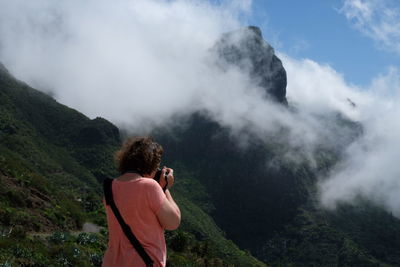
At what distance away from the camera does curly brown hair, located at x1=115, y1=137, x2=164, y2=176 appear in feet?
12.5

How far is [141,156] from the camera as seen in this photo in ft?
12.4

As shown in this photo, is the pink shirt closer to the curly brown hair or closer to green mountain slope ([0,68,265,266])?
the curly brown hair

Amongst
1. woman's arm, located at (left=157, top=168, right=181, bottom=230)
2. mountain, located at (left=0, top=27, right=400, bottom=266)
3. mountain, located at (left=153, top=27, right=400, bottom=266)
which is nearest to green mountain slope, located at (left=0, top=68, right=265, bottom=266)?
mountain, located at (left=0, top=27, right=400, bottom=266)

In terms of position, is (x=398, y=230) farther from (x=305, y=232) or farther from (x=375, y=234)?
(x=305, y=232)

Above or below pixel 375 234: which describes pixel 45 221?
below

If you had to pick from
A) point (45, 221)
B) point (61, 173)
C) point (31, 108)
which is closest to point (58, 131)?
point (31, 108)

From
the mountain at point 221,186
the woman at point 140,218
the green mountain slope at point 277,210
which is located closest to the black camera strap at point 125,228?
the woman at point 140,218

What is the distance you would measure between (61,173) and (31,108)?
32.4 metres

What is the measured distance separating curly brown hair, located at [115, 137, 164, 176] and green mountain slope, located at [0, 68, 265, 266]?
237 inches

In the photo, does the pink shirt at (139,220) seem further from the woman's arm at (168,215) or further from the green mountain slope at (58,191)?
the green mountain slope at (58,191)

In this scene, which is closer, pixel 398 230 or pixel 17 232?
pixel 17 232

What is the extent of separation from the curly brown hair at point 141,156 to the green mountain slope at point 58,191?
6.02 metres

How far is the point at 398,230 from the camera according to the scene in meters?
160

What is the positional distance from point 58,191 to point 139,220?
33.1 m
